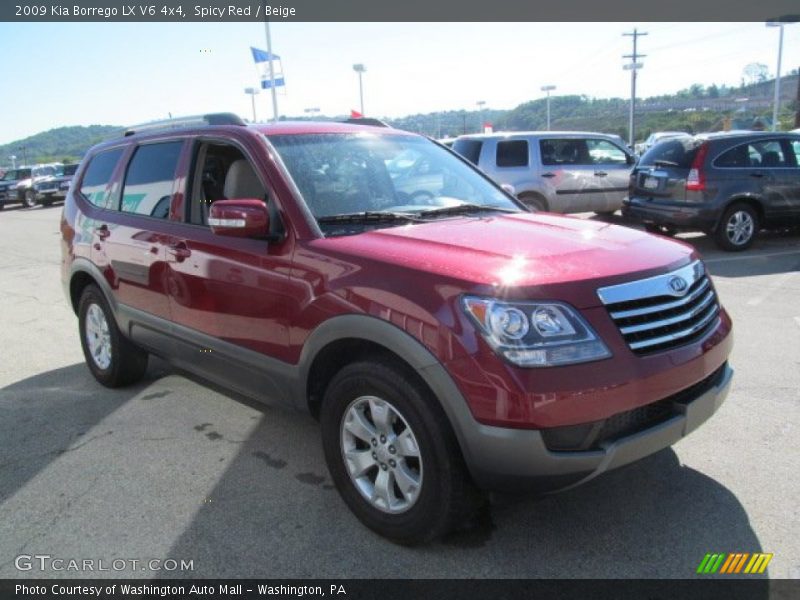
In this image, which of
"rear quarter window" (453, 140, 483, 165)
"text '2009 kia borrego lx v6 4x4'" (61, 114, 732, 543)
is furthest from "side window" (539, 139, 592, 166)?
"text '2009 kia borrego lx v6 4x4'" (61, 114, 732, 543)

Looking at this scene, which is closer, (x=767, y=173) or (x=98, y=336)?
(x=98, y=336)

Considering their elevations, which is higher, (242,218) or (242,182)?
(242,182)

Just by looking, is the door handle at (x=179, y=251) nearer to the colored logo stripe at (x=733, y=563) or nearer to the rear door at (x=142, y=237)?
the rear door at (x=142, y=237)

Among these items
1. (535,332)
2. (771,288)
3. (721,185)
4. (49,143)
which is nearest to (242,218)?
(535,332)

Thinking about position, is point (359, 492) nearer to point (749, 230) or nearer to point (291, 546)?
point (291, 546)

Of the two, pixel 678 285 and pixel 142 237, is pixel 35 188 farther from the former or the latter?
pixel 678 285

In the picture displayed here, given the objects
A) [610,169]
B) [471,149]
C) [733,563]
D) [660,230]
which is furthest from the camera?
[610,169]

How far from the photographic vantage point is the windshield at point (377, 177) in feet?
11.2

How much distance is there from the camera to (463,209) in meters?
3.72

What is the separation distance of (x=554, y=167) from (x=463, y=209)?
9.11 metres

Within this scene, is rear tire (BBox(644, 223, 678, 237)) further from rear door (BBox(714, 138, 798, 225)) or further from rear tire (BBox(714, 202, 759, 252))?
rear door (BBox(714, 138, 798, 225))

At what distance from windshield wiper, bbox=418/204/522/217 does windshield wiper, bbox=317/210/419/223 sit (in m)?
0.13

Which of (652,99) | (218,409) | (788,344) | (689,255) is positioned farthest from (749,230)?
(652,99)

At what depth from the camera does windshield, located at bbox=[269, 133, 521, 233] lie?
3406mm
